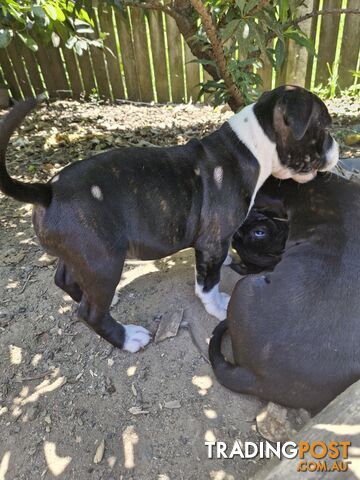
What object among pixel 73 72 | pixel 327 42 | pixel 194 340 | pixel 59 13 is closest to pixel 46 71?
pixel 73 72

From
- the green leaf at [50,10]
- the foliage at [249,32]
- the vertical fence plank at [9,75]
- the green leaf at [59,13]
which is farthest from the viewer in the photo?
the vertical fence plank at [9,75]

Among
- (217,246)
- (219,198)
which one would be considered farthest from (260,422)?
(219,198)

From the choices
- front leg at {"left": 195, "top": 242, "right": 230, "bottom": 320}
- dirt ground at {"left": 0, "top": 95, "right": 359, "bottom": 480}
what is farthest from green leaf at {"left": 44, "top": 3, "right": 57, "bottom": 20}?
front leg at {"left": 195, "top": 242, "right": 230, "bottom": 320}

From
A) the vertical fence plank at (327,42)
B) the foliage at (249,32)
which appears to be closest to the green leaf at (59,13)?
the foliage at (249,32)

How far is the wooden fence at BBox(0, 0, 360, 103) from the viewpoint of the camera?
6301 mm

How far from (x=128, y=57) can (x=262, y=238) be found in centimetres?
519

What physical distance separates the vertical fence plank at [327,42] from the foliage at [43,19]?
332cm

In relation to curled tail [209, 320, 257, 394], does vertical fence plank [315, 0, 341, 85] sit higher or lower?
higher

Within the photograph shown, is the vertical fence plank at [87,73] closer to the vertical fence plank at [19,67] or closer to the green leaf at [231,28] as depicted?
the vertical fence plank at [19,67]

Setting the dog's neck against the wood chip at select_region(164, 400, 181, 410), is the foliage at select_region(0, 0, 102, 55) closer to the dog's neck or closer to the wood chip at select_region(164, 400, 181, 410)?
the dog's neck

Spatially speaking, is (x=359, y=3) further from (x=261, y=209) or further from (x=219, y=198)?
(x=219, y=198)

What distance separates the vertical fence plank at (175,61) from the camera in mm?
6710

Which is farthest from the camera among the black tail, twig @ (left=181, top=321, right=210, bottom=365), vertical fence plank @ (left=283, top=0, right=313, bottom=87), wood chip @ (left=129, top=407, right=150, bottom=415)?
vertical fence plank @ (left=283, top=0, right=313, bottom=87)


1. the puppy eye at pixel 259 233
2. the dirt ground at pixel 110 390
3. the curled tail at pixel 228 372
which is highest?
the puppy eye at pixel 259 233
